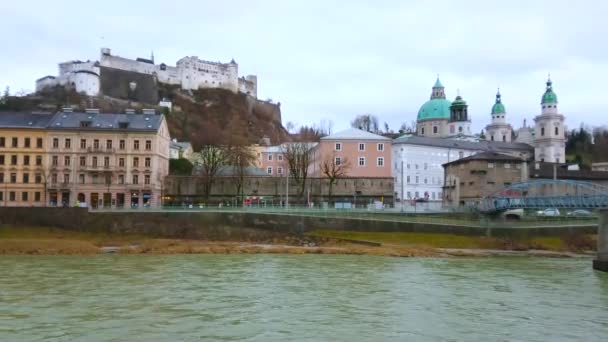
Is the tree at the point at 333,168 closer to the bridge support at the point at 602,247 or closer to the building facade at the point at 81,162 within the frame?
the building facade at the point at 81,162

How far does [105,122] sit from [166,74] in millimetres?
88627

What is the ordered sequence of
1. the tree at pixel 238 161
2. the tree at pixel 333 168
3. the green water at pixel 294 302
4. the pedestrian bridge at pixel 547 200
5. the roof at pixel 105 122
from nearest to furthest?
the green water at pixel 294 302 < the pedestrian bridge at pixel 547 200 < the roof at pixel 105 122 < the tree at pixel 333 168 < the tree at pixel 238 161

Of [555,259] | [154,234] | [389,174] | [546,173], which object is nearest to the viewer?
[555,259]

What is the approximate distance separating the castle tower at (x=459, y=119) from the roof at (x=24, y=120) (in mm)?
87045

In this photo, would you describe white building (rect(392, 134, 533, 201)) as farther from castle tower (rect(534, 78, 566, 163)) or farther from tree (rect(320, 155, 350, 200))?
castle tower (rect(534, 78, 566, 163))

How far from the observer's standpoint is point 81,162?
67.0m

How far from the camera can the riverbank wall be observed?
5166 centimetres

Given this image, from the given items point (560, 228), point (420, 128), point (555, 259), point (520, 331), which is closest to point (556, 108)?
point (420, 128)

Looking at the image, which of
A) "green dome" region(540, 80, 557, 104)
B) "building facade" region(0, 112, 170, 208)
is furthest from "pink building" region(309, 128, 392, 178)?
"green dome" region(540, 80, 557, 104)

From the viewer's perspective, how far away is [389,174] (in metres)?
76.4

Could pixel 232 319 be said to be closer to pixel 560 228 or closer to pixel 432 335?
pixel 432 335

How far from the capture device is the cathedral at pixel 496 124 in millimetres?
121938

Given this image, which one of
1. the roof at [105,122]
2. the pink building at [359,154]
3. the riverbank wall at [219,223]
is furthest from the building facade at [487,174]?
the roof at [105,122]

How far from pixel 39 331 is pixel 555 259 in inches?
1467
